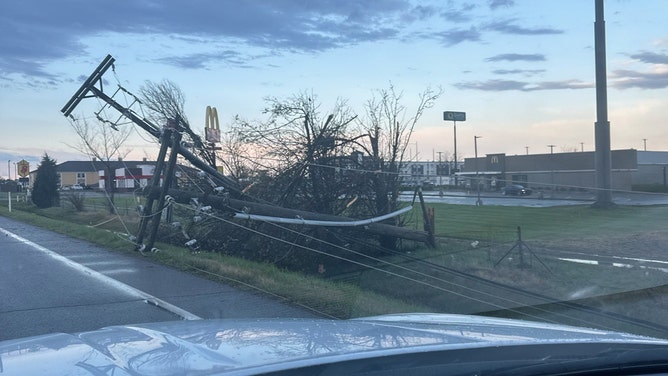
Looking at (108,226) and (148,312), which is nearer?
(148,312)

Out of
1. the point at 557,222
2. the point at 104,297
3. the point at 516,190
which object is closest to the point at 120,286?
the point at 104,297

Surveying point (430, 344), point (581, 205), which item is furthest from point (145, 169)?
point (430, 344)

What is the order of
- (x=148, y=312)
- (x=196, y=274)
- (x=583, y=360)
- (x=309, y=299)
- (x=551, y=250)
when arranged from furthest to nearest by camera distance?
(x=551, y=250) < (x=196, y=274) < (x=309, y=299) < (x=148, y=312) < (x=583, y=360)

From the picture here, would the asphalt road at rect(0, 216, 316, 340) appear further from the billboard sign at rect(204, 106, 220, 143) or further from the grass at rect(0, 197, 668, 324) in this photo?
the billboard sign at rect(204, 106, 220, 143)

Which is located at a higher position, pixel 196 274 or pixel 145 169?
pixel 145 169

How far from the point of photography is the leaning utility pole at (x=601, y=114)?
2228 centimetres

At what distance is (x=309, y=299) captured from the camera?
966 cm

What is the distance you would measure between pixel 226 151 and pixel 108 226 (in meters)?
11.2

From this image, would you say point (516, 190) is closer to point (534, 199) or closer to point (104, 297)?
point (534, 199)

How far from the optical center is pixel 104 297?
1010 cm

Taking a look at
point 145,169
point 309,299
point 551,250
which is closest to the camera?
point 309,299

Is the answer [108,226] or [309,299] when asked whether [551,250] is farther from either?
[108,226]

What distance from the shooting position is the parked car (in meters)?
17.6

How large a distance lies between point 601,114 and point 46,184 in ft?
123
